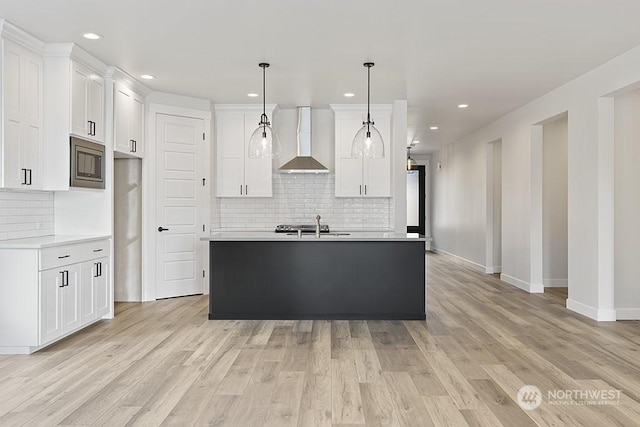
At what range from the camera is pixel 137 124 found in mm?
5930

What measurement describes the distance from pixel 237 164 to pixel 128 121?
182 cm

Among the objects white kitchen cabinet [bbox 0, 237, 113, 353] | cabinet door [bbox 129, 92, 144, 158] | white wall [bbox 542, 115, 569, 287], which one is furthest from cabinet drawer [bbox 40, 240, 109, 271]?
white wall [bbox 542, 115, 569, 287]

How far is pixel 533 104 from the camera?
6.68 meters

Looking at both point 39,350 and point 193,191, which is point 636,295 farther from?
point 39,350

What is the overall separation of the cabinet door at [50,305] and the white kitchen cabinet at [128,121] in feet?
6.02

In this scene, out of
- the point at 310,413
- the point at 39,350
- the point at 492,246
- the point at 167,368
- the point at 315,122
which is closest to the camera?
the point at 310,413

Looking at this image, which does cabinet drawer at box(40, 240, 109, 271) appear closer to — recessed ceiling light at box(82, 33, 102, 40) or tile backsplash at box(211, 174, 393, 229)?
recessed ceiling light at box(82, 33, 102, 40)

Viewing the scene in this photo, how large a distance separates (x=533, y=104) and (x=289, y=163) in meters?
3.54

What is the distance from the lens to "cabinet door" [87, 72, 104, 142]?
16.1 ft

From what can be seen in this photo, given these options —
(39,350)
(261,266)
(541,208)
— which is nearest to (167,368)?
(39,350)

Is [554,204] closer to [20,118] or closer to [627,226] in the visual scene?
[627,226]

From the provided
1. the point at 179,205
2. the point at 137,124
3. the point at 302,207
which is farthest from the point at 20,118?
the point at 302,207

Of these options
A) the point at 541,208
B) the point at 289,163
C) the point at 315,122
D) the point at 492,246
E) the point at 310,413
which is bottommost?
the point at 310,413

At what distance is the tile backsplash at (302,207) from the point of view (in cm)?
729
